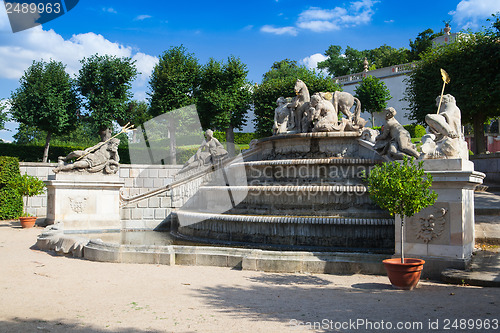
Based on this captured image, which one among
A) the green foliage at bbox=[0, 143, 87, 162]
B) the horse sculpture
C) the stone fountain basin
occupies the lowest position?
the stone fountain basin

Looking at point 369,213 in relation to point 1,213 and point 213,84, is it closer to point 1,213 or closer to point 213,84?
point 1,213

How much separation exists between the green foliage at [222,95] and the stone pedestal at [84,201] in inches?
789

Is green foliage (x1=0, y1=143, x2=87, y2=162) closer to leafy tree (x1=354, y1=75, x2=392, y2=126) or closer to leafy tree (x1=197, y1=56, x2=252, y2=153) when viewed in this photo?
leafy tree (x1=197, y1=56, x2=252, y2=153)

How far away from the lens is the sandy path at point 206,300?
15.3ft

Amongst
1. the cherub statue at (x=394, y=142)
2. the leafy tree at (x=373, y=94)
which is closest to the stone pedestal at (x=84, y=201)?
the cherub statue at (x=394, y=142)

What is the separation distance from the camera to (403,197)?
655 centimetres

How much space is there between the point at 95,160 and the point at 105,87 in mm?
17938

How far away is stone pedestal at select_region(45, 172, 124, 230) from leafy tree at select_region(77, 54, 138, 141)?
16846 mm

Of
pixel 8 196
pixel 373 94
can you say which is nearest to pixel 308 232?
pixel 8 196

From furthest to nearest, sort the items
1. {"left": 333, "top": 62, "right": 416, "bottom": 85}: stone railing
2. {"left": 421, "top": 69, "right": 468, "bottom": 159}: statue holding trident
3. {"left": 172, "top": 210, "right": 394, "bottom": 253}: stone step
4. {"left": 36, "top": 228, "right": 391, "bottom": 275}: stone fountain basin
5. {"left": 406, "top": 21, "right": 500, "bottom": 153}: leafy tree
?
{"left": 333, "top": 62, "right": 416, "bottom": 85}: stone railing
{"left": 406, "top": 21, "right": 500, "bottom": 153}: leafy tree
{"left": 172, "top": 210, "right": 394, "bottom": 253}: stone step
{"left": 36, "top": 228, "right": 391, "bottom": 275}: stone fountain basin
{"left": 421, "top": 69, "right": 468, "bottom": 159}: statue holding trident

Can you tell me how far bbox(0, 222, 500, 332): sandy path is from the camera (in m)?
4.67

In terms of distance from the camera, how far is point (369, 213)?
34.9 ft

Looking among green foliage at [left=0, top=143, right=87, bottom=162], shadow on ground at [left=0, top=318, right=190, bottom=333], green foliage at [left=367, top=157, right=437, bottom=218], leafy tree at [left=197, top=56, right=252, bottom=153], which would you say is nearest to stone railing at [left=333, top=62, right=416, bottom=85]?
leafy tree at [left=197, top=56, right=252, bottom=153]

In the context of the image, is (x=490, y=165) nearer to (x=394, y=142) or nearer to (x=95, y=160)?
(x=394, y=142)
